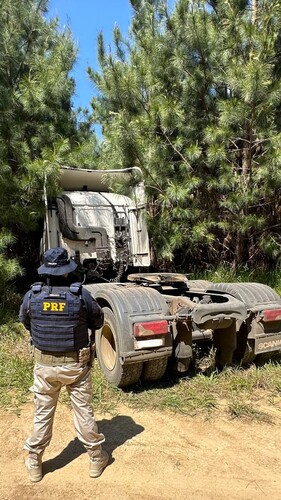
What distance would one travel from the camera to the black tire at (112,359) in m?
4.08

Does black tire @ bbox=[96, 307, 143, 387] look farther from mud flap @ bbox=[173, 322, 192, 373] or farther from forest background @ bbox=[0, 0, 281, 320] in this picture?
forest background @ bbox=[0, 0, 281, 320]

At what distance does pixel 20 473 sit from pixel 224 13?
21.7 ft

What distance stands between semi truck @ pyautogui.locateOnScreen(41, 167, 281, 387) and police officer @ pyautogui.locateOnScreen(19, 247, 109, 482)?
2.94 feet

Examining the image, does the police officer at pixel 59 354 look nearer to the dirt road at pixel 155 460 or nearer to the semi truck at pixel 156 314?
the dirt road at pixel 155 460

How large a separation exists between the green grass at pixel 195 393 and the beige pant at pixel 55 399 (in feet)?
3.06

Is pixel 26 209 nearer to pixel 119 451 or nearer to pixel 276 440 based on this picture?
pixel 119 451

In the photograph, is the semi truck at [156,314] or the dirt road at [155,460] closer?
the dirt road at [155,460]

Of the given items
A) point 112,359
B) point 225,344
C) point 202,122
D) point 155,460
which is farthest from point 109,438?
point 202,122

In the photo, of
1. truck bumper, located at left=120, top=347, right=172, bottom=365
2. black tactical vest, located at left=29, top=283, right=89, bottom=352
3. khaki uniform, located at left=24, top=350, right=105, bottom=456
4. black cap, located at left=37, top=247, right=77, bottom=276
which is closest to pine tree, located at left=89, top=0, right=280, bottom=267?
truck bumper, located at left=120, top=347, right=172, bottom=365

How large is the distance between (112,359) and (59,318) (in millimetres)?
1767

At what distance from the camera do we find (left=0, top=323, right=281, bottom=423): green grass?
12.8 ft

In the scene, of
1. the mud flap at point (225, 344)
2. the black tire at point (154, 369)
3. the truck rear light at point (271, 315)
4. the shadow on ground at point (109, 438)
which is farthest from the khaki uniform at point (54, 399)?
the truck rear light at point (271, 315)

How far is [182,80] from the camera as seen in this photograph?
23.3ft

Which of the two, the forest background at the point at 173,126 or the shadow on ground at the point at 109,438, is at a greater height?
the forest background at the point at 173,126
